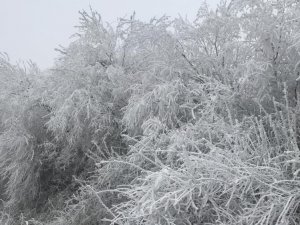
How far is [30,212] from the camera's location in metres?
7.82

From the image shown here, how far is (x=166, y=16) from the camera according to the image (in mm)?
7590

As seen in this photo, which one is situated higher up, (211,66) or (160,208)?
(211,66)

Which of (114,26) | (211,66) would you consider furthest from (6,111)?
(211,66)

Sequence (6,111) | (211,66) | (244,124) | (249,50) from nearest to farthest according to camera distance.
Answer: (244,124)
(249,50)
(211,66)
(6,111)

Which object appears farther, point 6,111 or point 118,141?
point 6,111

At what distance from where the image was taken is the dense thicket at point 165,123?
3.95 meters

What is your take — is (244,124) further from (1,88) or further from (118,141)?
(1,88)

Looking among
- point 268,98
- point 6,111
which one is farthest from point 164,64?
point 6,111

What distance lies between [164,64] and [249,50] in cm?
143

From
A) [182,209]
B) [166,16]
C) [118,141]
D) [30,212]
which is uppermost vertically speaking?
[166,16]

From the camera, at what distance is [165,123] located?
19.4ft

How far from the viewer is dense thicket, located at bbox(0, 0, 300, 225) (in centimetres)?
395

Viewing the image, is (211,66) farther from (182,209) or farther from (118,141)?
(182,209)

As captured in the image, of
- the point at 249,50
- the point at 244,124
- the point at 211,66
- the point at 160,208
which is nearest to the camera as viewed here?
the point at 160,208
